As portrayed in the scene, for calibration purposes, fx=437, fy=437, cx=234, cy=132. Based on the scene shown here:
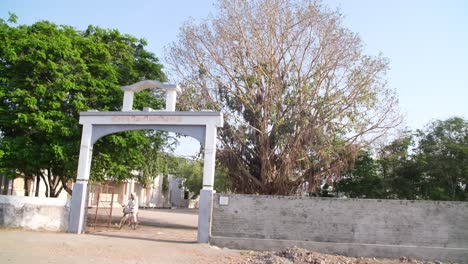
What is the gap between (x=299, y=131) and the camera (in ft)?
63.7

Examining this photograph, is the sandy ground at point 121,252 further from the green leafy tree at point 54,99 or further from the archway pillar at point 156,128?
the green leafy tree at point 54,99

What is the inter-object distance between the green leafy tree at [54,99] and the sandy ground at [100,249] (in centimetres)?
328

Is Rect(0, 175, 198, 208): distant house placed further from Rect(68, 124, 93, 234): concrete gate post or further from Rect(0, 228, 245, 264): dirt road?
Rect(0, 228, 245, 264): dirt road

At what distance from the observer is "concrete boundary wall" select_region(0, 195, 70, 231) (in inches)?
588

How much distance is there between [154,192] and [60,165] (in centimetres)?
3263

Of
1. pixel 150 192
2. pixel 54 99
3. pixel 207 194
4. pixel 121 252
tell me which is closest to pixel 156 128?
pixel 207 194

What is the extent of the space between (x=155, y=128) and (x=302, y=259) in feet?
21.9

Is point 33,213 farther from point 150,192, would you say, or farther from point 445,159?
point 150,192

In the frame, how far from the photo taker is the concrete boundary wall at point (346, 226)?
1358 centimetres

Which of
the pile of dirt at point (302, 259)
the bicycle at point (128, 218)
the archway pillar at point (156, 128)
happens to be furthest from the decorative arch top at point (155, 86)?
the pile of dirt at point (302, 259)

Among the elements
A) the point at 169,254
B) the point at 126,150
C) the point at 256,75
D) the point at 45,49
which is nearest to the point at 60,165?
the point at 126,150

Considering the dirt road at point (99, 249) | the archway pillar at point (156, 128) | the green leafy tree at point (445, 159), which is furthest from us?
the green leafy tree at point (445, 159)

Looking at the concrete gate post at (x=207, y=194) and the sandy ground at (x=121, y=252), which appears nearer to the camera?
the sandy ground at (x=121, y=252)

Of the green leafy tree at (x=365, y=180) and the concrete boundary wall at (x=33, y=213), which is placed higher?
the green leafy tree at (x=365, y=180)
